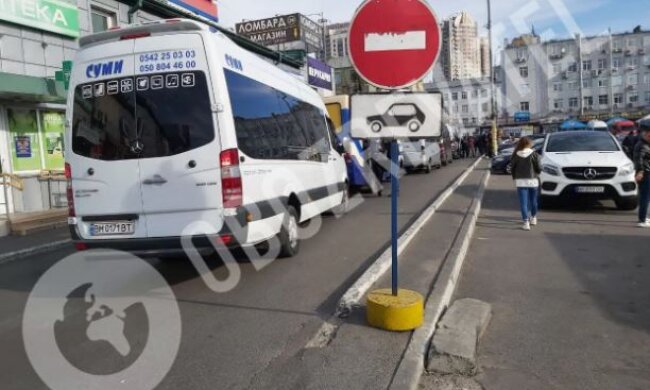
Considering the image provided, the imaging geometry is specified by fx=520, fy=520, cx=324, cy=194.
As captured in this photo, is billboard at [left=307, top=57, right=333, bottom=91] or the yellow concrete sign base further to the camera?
billboard at [left=307, top=57, right=333, bottom=91]

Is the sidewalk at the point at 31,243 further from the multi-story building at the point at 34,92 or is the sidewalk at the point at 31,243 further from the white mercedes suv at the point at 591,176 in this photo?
the white mercedes suv at the point at 591,176

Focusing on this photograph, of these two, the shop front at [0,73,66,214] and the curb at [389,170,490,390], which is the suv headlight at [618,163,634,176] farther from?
the shop front at [0,73,66,214]

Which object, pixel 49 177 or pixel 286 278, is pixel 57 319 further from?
pixel 49 177

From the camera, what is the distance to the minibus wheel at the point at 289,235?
6.84 m

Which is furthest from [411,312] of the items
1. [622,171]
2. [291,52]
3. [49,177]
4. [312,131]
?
[291,52]

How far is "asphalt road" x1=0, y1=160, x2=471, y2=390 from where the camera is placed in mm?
3738

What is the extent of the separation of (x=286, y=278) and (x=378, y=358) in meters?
2.56

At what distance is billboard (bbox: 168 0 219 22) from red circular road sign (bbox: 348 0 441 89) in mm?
15520

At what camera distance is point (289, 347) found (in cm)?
402

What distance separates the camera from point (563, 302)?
200 inches

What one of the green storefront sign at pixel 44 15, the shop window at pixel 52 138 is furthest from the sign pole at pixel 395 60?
the shop window at pixel 52 138

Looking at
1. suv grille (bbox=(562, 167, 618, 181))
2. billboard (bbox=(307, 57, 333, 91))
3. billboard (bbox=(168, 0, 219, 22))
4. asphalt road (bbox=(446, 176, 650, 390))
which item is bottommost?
asphalt road (bbox=(446, 176, 650, 390))

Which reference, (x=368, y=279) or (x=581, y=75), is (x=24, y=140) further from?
(x=581, y=75)

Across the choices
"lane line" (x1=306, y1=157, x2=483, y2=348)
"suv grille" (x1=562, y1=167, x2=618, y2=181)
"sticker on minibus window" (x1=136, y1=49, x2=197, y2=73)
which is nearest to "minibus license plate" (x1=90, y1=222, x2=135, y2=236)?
"sticker on minibus window" (x1=136, y1=49, x2=197, y2=73)
